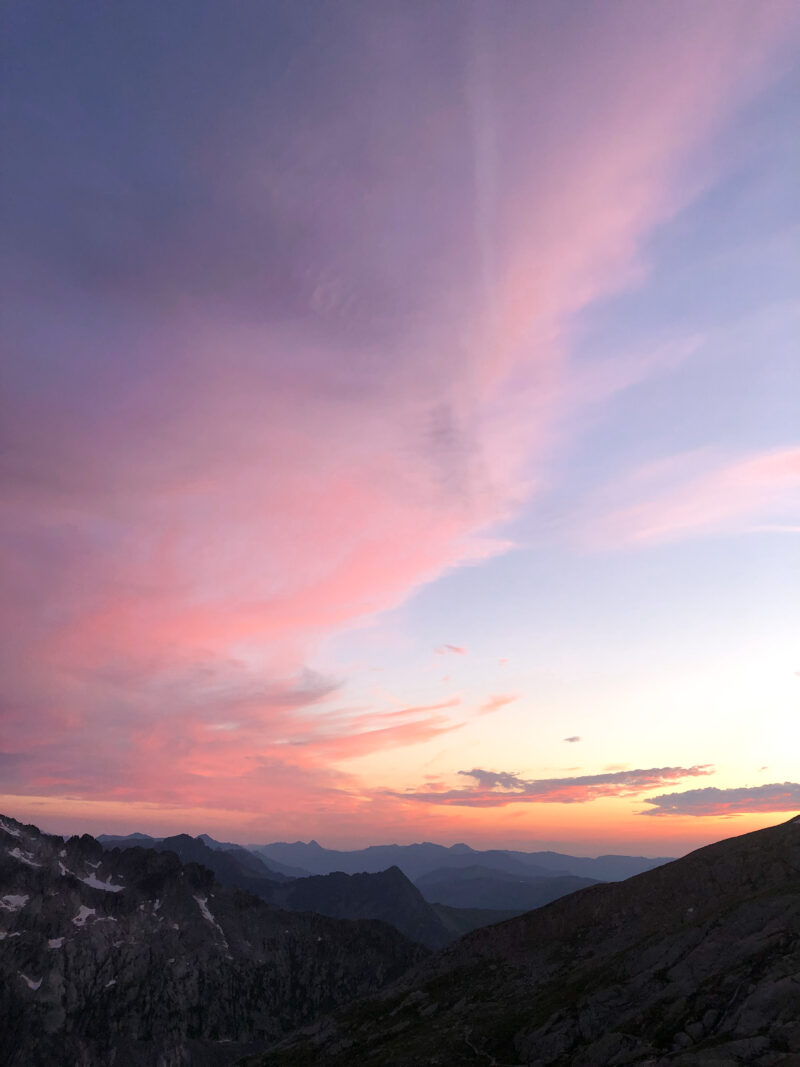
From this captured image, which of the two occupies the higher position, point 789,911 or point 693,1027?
point 789,911

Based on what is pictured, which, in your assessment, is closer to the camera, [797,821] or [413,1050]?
[413,1050]

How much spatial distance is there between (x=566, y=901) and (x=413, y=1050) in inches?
2542

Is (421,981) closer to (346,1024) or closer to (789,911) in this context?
(346,1024)

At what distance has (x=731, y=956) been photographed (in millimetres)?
100375

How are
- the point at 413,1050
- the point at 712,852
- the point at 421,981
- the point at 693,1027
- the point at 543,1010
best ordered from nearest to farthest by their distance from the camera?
the point at 693,1027 → the point at 543,1010 → the point at 413,1050 → the point at 712,852 → the point at 421,981

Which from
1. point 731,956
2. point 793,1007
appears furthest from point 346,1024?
point 793,1007

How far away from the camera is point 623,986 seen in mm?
113375

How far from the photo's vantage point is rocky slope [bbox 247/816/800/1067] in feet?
270

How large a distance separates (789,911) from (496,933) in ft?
350

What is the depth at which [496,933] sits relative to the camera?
189 m

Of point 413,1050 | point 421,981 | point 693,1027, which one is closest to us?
point 693,1027

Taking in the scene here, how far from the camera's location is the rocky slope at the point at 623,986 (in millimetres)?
82188

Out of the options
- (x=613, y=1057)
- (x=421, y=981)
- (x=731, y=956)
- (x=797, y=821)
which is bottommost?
(x=421, y=981)

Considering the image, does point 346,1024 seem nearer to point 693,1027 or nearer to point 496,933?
point 496,933
